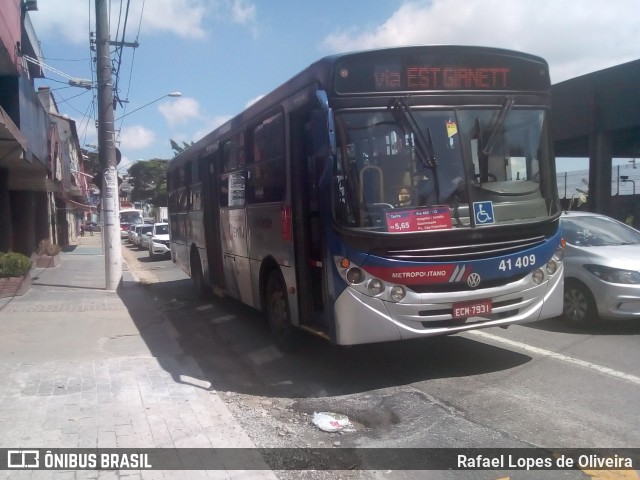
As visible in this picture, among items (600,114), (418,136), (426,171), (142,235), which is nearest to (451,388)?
(426,171)

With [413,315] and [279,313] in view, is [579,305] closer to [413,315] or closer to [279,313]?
[413,315]

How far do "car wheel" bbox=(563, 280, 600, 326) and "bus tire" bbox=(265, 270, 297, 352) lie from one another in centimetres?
404

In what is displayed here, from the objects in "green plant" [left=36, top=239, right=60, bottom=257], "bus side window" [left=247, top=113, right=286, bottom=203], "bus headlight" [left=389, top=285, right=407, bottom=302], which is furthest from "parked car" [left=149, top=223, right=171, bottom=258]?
"bus headlight" [left=389, top=285, right=407, bottom=302]

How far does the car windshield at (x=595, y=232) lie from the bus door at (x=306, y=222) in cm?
442

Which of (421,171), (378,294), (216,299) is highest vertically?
(421,171)

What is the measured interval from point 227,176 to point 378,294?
463cm

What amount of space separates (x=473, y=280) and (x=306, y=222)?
1.91 m

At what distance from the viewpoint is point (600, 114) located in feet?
67.3

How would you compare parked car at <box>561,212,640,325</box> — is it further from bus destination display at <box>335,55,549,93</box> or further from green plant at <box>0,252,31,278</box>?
green plant at <box>0,252,31,278</box>

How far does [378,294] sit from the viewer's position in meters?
5.87

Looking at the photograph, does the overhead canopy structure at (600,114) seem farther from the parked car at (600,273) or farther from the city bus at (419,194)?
the city bus at (419,194)

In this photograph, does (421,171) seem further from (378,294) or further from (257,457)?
(257,457)

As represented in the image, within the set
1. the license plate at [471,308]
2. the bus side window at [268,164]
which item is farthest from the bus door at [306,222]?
the license plate at [471,308]

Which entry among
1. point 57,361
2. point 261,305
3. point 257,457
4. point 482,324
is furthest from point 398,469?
point 57,361
